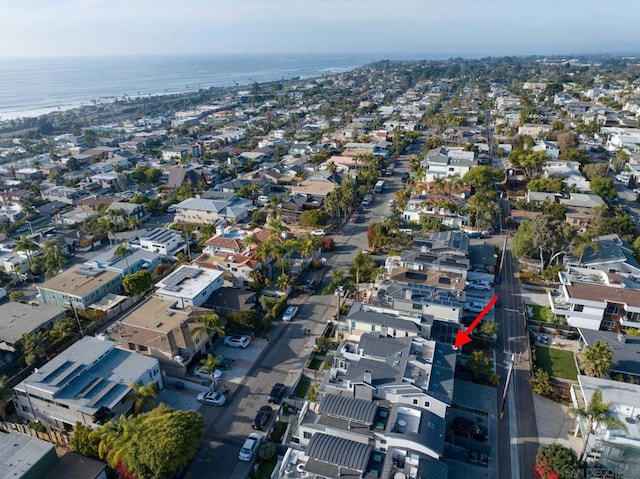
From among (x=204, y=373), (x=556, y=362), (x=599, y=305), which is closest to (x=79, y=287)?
(x=204, y=373)

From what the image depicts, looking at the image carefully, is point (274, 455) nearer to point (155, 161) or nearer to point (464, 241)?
point (464, 241)

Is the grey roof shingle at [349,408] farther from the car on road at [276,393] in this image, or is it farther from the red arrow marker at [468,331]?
the red arrow marker at [468,331]

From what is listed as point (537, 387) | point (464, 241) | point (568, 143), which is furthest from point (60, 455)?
point (568, 143)

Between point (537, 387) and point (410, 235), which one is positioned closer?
point (537, 387)

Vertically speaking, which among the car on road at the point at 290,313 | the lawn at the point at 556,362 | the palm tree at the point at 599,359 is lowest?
the lawn at the point at 556,362

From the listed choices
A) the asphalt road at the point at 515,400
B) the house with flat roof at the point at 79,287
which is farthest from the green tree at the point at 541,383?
the house with flat roof at the point at 79,287

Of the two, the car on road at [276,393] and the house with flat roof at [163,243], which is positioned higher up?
the house with flat roof at [163,243]
